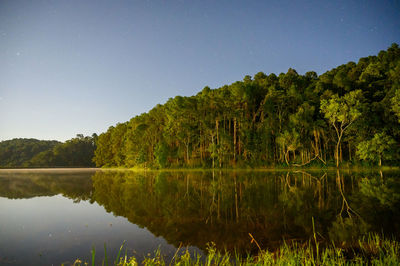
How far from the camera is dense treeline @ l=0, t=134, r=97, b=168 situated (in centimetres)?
9325

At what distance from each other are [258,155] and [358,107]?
15183 millimetres

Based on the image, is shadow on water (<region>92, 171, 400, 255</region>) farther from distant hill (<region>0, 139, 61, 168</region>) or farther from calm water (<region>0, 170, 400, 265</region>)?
distant hill (<region>0, 139, 61, 168</region>)

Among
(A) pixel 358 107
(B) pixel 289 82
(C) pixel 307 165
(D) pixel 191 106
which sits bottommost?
(C) pixel 307 165

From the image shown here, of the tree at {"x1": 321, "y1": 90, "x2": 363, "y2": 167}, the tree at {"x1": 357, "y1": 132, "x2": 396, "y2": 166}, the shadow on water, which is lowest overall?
the shadow on water

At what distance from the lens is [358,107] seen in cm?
2886

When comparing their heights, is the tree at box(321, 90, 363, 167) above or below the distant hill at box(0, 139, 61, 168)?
above

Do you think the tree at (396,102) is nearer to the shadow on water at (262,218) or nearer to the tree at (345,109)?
the tree at (345,109)

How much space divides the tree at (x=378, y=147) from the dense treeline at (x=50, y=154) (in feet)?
319

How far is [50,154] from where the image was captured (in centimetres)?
9481

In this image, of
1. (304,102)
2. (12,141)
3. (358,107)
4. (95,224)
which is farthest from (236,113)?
(12,141)

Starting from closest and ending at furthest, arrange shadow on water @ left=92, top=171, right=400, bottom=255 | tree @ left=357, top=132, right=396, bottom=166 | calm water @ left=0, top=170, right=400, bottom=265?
calm water @ left=0, top=170, right=400, bottom=265 < shadow on water @ left=92, top=171, right=400, bottom=255 < tree @ left=357, top=132, right=396, bottom=166

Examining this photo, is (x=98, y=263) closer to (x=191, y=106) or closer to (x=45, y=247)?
(x=45, y=247)

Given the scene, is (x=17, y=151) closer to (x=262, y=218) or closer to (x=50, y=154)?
(x=50, y=154)

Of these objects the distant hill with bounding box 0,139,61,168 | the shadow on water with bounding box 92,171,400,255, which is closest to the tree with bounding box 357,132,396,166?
the shadow on water with bounding box 92,171,400,255
